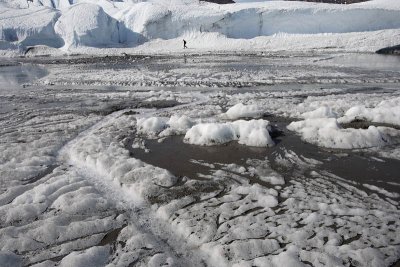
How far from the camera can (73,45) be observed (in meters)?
36.2

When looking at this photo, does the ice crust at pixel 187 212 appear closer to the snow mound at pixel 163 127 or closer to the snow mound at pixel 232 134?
the snow mound at pixel 232 134

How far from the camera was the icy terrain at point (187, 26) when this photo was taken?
34.0m

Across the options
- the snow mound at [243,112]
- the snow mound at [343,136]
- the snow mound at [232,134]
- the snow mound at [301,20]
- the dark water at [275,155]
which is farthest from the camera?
the snow mound at [301,20]

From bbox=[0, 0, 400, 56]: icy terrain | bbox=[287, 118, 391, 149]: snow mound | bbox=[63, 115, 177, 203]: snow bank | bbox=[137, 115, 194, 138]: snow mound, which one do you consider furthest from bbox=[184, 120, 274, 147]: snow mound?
bbox=[0, 0, 400, 56]: icy terrain

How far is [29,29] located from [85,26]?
6.62 metres

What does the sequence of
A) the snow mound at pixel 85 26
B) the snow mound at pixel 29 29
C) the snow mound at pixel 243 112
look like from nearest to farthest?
the snow mound at pixel 243 112 → the snow mound at pixel 85 26 → the snow mound at pixel 29 29

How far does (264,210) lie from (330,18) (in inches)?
1425

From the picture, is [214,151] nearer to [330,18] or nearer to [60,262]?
[60,262]

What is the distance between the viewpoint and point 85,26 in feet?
117

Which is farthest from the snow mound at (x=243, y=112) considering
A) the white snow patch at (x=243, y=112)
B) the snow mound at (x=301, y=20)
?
the snow mound at (x=301, y=20)

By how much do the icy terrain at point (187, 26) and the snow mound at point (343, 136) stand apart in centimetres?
A: 2795

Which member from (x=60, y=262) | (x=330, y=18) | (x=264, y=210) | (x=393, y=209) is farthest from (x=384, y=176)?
(x=330, y=18)

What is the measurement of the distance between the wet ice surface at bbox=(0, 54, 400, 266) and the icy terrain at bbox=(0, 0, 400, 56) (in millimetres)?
28065

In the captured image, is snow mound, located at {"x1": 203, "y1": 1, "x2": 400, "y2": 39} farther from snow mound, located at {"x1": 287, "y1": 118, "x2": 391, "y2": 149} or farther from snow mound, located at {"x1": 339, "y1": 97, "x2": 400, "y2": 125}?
snow mound, located at {"x1": 287, "y1": 118, "x2": 391, "y2": 149}
